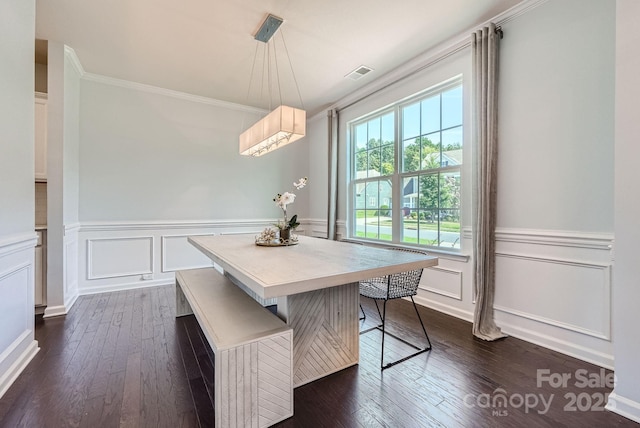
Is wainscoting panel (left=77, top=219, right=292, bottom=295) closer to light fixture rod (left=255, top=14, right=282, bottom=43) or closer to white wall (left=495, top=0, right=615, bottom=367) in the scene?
light fixture rod (left=255, top=14, right=282, bottom=43)

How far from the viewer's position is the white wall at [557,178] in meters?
1.95

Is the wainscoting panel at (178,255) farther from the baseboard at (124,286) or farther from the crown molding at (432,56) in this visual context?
the crown molding at (432,56)

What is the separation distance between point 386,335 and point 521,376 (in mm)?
947

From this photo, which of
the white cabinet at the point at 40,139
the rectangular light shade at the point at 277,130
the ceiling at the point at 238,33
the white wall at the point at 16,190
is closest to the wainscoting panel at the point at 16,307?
the white wall at the point at 16,190

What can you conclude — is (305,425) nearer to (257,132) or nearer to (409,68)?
(257,132)

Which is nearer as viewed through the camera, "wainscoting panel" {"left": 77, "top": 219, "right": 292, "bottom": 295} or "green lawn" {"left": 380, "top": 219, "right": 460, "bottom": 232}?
"green lawn" {"left": 380, "top": 219, "right": 460, "bottom": 232}

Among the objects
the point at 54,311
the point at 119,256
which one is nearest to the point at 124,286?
the point at 119,256

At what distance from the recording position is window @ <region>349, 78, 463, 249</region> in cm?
299

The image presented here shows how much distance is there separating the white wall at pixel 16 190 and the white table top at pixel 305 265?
3.93 feet

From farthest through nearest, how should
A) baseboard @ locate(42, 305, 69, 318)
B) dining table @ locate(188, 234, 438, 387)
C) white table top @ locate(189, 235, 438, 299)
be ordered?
1. baseboard @ locate(42, 305, 69, 318)
2. dining table @ locate(188, 234, 438, 387)
3. white table top @ locate(189, 235, 438, 299)

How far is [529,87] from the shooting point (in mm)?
2326

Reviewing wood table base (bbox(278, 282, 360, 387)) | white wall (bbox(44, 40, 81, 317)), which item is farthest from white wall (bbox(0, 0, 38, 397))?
wood table base (bbox(278, 282, 360, 387))

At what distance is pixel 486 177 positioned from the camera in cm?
248

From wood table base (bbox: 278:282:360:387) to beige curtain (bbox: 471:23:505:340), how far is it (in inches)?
49.2
